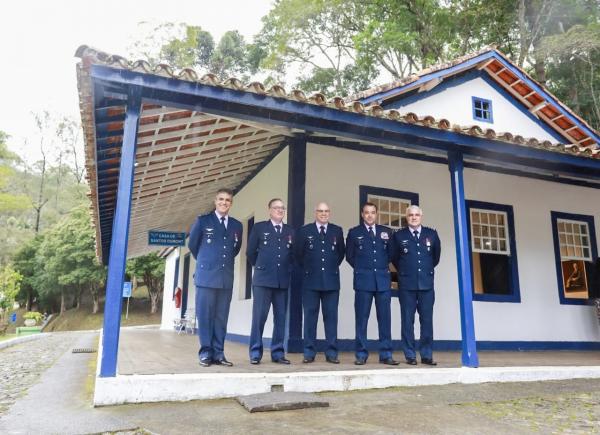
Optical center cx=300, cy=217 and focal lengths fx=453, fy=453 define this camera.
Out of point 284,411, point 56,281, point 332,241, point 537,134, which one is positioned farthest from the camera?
point 56,281

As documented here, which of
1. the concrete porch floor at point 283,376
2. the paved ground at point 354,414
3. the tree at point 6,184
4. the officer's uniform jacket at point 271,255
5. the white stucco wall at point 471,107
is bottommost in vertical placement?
the paved ground at point 354,414

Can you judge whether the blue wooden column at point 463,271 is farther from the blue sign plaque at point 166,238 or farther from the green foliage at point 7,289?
the green foliage at point 7,289

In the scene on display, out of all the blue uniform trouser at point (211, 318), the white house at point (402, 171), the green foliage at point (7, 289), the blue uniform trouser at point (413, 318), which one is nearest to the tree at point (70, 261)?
the green foliage at point (7, 289)

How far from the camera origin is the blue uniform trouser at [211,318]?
14.3 ft

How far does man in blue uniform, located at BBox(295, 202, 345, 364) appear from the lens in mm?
4906

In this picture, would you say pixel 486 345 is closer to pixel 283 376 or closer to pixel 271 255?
pixel 271 255

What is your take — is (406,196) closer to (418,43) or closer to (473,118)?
(473,118)

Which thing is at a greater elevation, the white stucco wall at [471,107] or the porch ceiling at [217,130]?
the white stucco wall at [471,107]

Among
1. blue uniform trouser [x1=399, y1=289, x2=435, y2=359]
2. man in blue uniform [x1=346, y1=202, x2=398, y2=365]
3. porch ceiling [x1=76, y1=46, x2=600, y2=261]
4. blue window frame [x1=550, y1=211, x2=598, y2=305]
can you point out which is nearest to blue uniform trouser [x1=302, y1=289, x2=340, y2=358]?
man in blue uniform [x1=346, y1=202, x2=398, y2=365]

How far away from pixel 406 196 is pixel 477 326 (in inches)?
95.0

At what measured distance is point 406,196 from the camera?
7.32 m

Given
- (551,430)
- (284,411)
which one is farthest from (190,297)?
(551,430)

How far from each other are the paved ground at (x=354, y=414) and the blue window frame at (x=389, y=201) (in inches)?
124

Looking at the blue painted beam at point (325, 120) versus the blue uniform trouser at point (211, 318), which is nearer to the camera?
the blue painted beam at point (325, 120)
